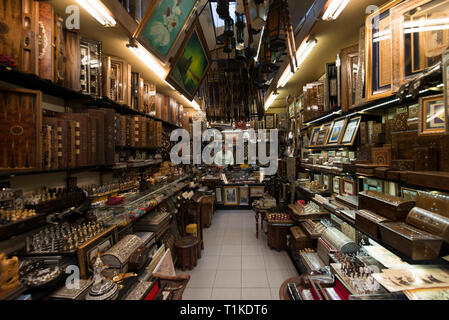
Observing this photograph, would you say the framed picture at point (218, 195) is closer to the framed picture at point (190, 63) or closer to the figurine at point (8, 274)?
the framed picture at point (190, 63)

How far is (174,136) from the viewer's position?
5.07 meters

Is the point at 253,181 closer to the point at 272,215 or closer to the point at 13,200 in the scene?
the point at 272,215

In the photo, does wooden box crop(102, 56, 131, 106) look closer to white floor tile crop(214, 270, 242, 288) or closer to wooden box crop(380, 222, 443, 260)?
wooden box crop(380, 222, 443, 260)

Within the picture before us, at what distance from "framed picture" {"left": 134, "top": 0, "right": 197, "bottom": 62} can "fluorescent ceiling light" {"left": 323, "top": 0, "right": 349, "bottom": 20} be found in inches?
56.5

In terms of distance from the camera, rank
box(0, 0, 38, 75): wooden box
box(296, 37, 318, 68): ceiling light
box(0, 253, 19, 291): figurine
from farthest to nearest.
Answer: box(296, 37, 318, 68): ceiling light < box(0, 0, 38, 75): wooden box < box(0, 253, 19, 291): figurine

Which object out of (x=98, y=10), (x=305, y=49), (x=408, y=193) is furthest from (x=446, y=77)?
(x=98, y=10)

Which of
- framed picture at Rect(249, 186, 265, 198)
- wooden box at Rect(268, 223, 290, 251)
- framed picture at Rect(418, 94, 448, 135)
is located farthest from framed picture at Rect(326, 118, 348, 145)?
framed picture at Rect(249, 186, 265, 198)

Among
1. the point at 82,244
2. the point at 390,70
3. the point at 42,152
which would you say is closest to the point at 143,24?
the point at 42,152

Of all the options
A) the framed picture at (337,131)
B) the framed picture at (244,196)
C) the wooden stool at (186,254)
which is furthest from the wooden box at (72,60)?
the framed picture at (244,196)

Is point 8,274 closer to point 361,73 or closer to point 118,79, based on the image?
point 118,79

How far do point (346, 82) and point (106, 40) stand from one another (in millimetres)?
2833

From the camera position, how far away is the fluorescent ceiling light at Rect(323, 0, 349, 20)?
170 centimetres

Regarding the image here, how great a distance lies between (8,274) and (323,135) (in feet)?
11.6

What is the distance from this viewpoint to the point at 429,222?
1.11 metres
